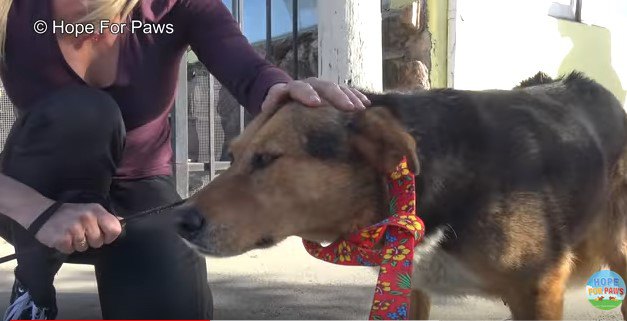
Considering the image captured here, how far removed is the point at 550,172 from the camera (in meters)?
2.19

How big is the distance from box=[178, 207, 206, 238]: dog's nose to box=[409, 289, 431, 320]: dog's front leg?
119 cm

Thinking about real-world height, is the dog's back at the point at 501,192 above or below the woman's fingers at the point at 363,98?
below

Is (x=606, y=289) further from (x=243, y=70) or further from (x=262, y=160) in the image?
(x=243, y=70)

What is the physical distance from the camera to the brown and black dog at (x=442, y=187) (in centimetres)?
188

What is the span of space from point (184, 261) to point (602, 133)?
1.67m

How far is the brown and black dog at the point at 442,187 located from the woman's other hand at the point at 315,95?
3cm

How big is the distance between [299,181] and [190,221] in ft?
1.10

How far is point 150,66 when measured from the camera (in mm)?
2400

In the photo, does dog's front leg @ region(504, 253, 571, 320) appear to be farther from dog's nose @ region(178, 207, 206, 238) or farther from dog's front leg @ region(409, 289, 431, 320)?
dog's nose @ region(178, 207, 206, 238)

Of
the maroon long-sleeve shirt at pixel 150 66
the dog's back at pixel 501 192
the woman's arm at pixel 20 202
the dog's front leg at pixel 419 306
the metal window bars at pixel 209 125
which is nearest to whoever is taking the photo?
the woman's arm at pixel 20 202

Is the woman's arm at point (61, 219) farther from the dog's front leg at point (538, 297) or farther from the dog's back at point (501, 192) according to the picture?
the dog's front leg at point (538, 297)

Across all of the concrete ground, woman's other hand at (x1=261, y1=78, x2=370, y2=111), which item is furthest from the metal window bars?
woman's other hand at (x1=261, y1=78, x2=370, y2=111)

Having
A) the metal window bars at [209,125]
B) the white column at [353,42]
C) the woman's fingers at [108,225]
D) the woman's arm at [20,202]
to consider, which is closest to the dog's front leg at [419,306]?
the woman's fingers at [108,225]

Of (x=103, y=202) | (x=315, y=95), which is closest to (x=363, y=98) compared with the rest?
(x=315, y=95)
